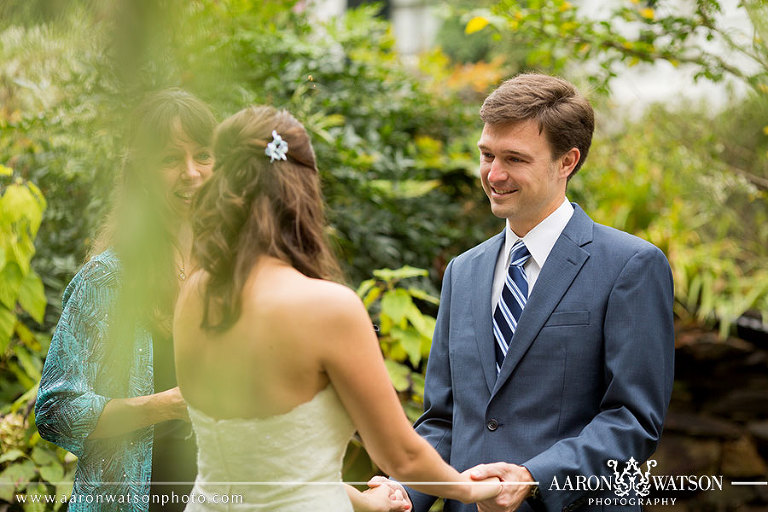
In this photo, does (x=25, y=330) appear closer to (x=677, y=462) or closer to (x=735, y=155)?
(x=677, y=462)

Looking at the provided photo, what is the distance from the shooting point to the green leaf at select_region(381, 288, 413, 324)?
341 cm

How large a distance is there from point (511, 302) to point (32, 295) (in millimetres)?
2003

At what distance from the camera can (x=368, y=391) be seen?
152cm

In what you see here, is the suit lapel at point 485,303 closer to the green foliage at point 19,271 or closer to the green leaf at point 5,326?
the green foliage at point 19,271

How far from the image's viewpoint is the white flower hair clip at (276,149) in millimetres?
1519

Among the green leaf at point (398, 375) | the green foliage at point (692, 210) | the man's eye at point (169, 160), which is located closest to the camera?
the man's eye at point (169, 160)

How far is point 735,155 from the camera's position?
5672 millimetres

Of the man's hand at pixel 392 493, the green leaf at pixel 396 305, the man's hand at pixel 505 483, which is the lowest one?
the green leaf at pixel 396 305

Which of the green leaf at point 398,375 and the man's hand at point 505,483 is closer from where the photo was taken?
the man's hand at point 505,483

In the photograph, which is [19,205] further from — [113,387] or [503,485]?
[503,485]

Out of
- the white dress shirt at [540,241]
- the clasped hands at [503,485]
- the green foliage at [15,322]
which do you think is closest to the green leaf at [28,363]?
the green foliage at [15,322]

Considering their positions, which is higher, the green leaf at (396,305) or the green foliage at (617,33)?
the green foliage at (617,33)

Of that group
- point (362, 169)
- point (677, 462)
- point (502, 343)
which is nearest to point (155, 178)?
point (502, 343)

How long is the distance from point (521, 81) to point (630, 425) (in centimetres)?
100
